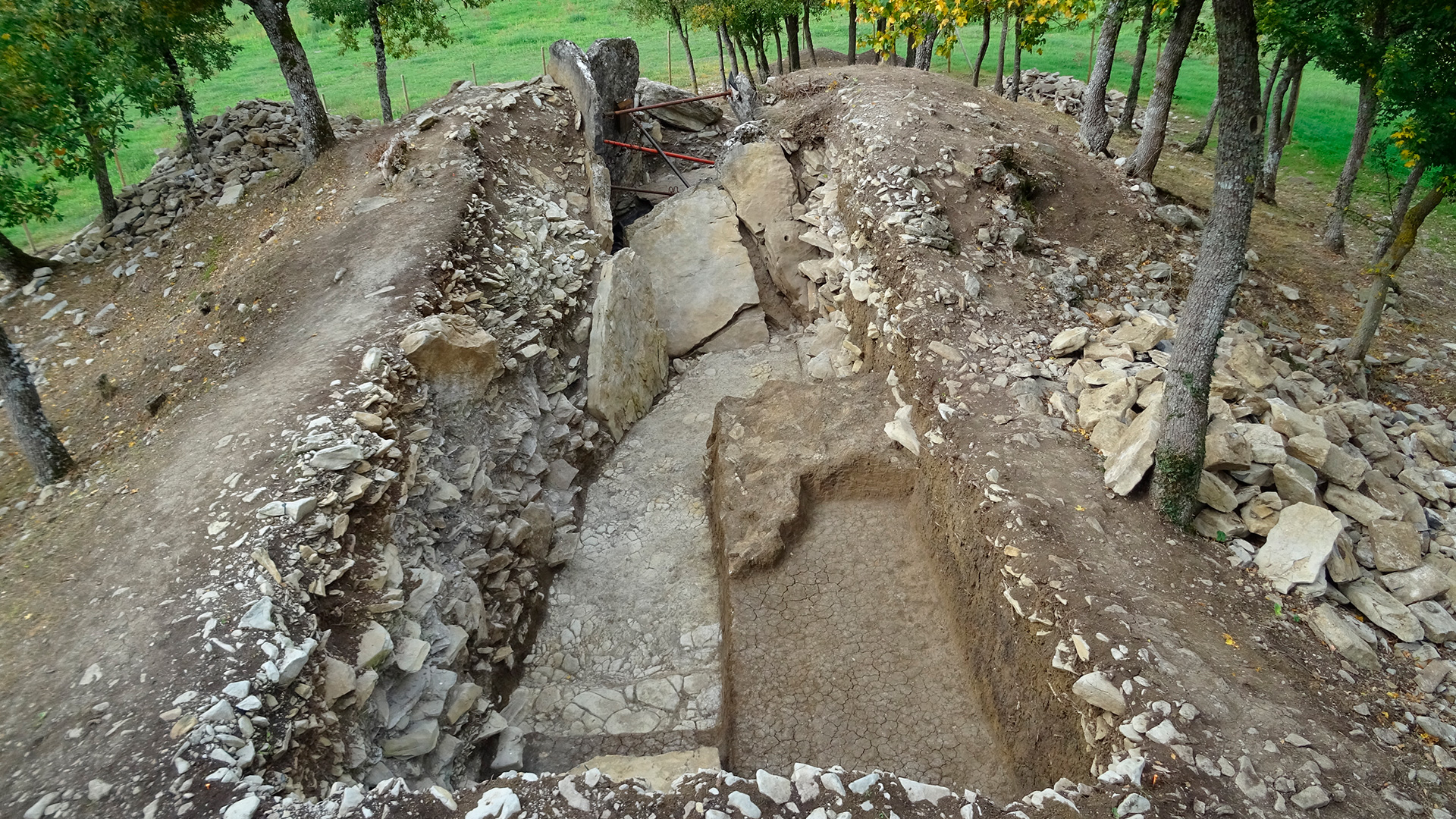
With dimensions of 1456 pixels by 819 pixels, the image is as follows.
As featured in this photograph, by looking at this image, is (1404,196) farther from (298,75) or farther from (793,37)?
(298,75)

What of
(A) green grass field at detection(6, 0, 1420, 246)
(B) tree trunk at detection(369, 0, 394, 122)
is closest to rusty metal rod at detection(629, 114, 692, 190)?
Answer: (B) tree trunk at detection(369, 0, 394, 122)

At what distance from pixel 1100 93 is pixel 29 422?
50.9ft

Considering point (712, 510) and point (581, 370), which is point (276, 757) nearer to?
point (712, 510)

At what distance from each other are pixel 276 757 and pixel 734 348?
9.02 metres

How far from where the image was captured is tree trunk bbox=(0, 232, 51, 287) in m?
12.4

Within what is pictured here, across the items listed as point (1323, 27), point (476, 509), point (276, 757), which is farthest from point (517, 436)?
point (1323, 27)

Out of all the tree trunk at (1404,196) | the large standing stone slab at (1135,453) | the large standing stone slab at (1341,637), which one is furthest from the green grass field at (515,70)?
the large standing stone slab at (1341,637)

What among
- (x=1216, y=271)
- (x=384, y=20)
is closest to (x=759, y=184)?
(x=384, y=20)

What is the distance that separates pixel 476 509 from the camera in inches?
315

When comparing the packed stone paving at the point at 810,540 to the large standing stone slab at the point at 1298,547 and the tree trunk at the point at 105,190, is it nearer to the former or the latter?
the large standing stone slab at the point at 1298,547

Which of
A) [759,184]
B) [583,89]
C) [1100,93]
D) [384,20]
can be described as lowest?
[759,184]

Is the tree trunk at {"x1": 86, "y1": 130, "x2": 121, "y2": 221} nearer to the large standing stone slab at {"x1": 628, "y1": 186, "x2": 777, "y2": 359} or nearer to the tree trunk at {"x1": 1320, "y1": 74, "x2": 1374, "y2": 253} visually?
the large standing stone slab at {"x1": 628, "y1": 186, "x2": 777, "y2": 359}

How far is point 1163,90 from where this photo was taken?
37.5 ft

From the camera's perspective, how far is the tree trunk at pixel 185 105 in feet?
41.0
